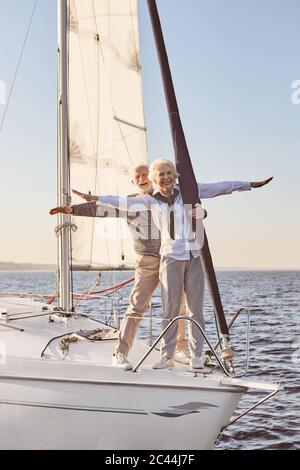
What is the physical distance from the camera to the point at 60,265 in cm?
943

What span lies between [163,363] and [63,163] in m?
3.99

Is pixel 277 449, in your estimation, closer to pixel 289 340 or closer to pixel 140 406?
pixel 140 406

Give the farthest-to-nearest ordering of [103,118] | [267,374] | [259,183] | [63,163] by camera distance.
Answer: [267,374] < [103,118] < [63,163] < [259,183]

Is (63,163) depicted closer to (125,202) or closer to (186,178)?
(125,202)

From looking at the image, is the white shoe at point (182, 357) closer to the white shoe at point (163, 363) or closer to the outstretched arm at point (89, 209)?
the white shoe at point (163, 363)

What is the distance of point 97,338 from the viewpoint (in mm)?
8602

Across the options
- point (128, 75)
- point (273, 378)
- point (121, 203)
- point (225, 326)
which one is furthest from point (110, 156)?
point (273, 378)

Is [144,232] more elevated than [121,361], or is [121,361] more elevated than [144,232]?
[144,232]

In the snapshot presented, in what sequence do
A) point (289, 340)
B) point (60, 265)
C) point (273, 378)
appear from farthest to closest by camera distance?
point (289, 340) → point (273, 378) → point (60, 265)

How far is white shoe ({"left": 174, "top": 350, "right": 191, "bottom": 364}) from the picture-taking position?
25.0 ft

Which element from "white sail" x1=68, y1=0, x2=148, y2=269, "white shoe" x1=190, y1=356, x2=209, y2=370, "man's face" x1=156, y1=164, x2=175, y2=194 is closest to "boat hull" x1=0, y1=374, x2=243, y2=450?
"white shoe" x1=190, y1=356, x2=209, y2=370

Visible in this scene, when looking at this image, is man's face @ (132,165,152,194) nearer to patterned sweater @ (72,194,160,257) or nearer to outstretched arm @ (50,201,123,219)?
patterned sweater @ (72,194,160,257)

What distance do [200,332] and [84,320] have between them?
312 cm

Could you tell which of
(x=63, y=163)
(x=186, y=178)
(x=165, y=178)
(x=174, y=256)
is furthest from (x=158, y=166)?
(x=63, y=163)
